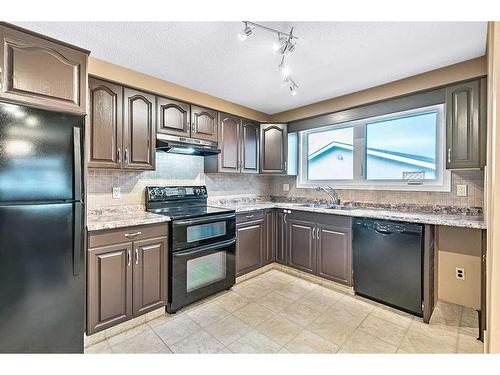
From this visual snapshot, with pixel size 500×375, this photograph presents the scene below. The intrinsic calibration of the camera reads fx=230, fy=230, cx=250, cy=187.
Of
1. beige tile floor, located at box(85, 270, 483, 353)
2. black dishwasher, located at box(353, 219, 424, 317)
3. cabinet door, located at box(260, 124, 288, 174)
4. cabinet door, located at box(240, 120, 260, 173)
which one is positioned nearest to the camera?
beige tile floor, located at box(85, 270, 483, 353)

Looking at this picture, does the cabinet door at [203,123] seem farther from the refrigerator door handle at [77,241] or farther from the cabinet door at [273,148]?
the refrigerator door handle at [77,241]

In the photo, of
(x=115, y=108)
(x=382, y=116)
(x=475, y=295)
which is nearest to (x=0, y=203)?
(x=115, y=108)

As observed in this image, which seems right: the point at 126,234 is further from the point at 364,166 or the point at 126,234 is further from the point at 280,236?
the point at 364,166

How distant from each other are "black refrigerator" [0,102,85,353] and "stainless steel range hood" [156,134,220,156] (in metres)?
0.84

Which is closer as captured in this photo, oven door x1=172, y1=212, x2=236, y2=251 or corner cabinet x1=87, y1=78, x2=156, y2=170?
corner cabinet x1=87, y1=78, x2=156, y2=170

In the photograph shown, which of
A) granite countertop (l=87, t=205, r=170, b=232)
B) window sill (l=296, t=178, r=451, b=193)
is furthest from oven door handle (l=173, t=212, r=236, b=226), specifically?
window sill (l=296, t=178, r=451, b=193)

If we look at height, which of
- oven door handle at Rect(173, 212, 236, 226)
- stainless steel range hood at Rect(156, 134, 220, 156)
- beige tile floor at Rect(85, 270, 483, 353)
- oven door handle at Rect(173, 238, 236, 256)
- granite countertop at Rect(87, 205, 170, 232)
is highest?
stainless steel range hood at Rect(156, 134, 220, 156)

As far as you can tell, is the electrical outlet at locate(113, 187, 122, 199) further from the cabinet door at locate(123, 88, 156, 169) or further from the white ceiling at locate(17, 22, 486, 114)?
the white ceiling at locate(17, 22, 486, 114)

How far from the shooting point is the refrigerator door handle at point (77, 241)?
5.08 feet

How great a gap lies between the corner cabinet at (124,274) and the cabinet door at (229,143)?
1266 millimetres

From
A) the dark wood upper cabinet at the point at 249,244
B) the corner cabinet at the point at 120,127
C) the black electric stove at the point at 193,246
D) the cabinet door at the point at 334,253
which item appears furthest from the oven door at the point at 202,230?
the cabinet door at the point at 334,253

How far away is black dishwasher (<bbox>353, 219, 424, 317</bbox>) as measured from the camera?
6.86 feet

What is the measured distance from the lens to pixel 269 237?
3211 millimetres
